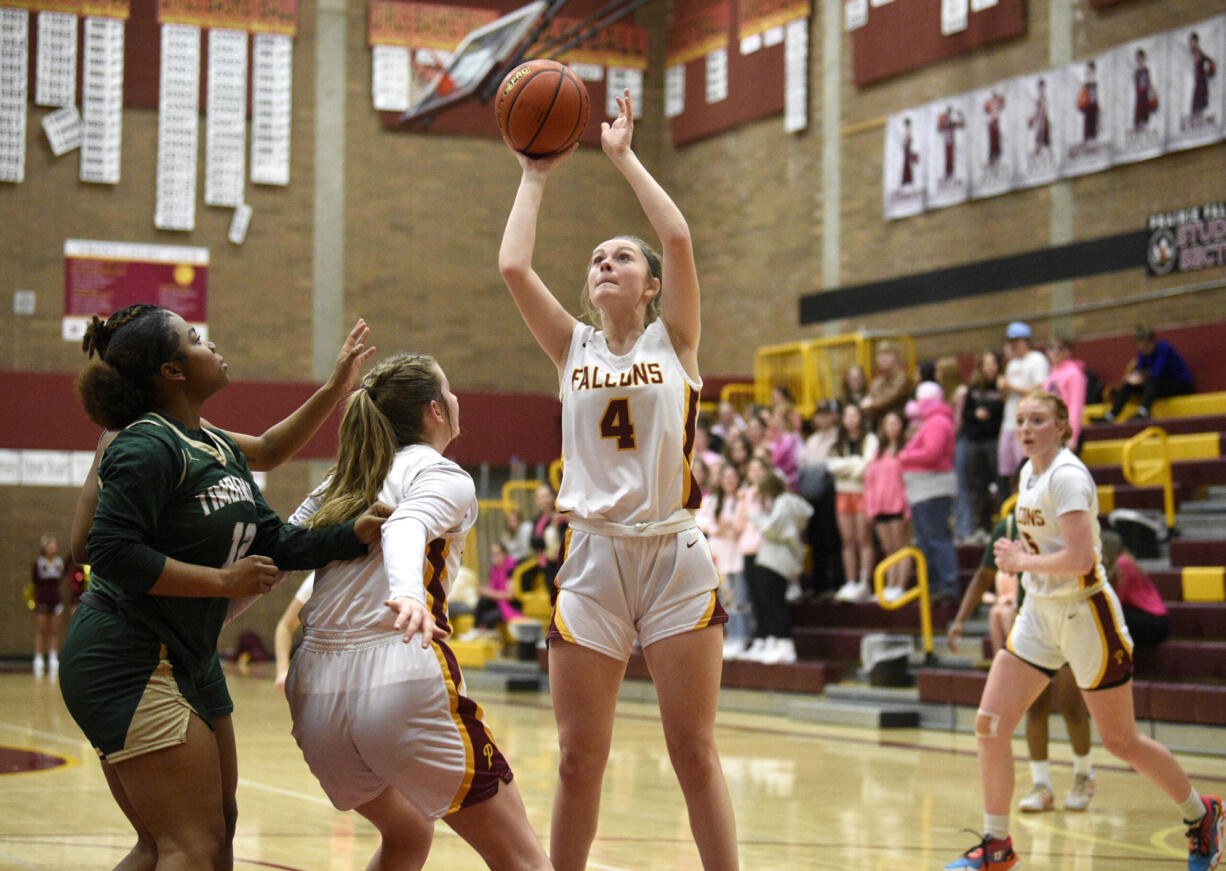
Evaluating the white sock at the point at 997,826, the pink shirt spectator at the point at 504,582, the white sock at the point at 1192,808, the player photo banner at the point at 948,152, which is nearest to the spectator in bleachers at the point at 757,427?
the pink shirt spectator at the point at 504,582

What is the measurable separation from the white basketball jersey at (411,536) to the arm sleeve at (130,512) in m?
0.38

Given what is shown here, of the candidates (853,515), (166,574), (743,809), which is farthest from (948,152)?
(166,574)

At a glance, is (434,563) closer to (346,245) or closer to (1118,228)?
(1118,228)

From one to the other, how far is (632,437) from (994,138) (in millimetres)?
12921

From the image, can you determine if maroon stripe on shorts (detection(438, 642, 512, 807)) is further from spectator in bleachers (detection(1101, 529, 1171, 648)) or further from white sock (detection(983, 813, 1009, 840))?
spectator in bleachers (detection(1101, 529, 1171, 648))

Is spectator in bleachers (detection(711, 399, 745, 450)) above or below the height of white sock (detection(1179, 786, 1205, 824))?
above

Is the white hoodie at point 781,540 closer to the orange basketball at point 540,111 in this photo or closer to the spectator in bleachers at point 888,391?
the spectator in bleachers at point 888,391

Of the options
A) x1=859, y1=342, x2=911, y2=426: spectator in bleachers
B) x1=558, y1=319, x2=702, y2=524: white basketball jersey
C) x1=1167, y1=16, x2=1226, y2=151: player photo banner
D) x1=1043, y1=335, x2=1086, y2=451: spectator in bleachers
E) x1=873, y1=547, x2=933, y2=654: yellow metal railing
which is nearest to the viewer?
x1=558, y1=319, x2=702, y2=524: white basketball jersey

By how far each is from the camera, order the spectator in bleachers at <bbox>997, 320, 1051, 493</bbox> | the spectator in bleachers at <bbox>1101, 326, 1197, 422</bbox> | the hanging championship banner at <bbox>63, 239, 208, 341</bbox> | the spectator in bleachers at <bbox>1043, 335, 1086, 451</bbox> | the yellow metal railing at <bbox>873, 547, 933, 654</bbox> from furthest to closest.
A: the hanging championship banner at <bbox>63, 239, 208, 341</bbox>
the spectator in bleachers at <bbox>1101, 326, 1197, 422</bbox>
the spectator in bleachers at <bbox>997, 320, 1051, 493</bbox>
the spectator in bleachers at <bbox>1043, 335, 1086, 451</bbox>
the yellow metal railing at <bbox>873, 547, 933, 654</bbox>

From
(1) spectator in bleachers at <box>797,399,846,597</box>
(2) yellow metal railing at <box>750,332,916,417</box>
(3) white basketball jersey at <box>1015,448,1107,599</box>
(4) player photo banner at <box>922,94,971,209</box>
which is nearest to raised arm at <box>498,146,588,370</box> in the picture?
(3) white basketball jersey at <box>1015,448,1107,599</box>

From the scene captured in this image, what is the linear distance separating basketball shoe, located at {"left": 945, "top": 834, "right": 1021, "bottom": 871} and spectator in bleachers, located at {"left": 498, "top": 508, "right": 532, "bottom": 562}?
10.9 m

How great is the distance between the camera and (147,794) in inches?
117

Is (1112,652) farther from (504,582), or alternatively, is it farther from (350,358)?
(504,582)

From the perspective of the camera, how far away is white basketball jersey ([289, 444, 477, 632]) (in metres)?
3.08
